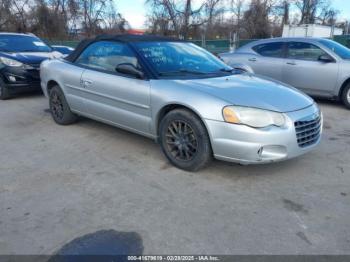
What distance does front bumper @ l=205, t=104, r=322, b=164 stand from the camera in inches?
132

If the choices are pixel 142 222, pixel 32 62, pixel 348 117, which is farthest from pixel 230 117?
pixel 32 62

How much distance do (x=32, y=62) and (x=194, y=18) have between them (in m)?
26.9

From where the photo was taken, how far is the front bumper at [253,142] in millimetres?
3344

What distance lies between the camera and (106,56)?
15.4ft

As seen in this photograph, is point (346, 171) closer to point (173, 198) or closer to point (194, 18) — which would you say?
point (173, 198)

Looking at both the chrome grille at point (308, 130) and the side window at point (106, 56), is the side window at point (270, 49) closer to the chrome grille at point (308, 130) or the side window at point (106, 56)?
the chrome grille at point (308, 130)

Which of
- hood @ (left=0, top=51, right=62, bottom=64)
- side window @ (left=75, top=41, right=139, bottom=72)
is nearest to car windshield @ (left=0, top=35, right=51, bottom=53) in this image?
hood @ (left=0, top=51, right=62, bottom=64)

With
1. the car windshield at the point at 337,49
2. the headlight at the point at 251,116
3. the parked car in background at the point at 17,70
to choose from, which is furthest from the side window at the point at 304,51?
the parked car in background at the point at 17,70

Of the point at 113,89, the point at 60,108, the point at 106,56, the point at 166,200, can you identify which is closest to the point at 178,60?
the point at 113,89

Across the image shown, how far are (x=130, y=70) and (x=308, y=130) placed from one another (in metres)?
2.16

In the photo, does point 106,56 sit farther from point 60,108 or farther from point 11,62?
point 11,62

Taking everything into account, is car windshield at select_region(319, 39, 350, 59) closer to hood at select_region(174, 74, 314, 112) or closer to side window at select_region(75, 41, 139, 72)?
hood at select_region(174, 74, 314, 112)

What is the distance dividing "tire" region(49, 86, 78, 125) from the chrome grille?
11.8 feet

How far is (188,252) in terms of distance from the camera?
8.16 feet
